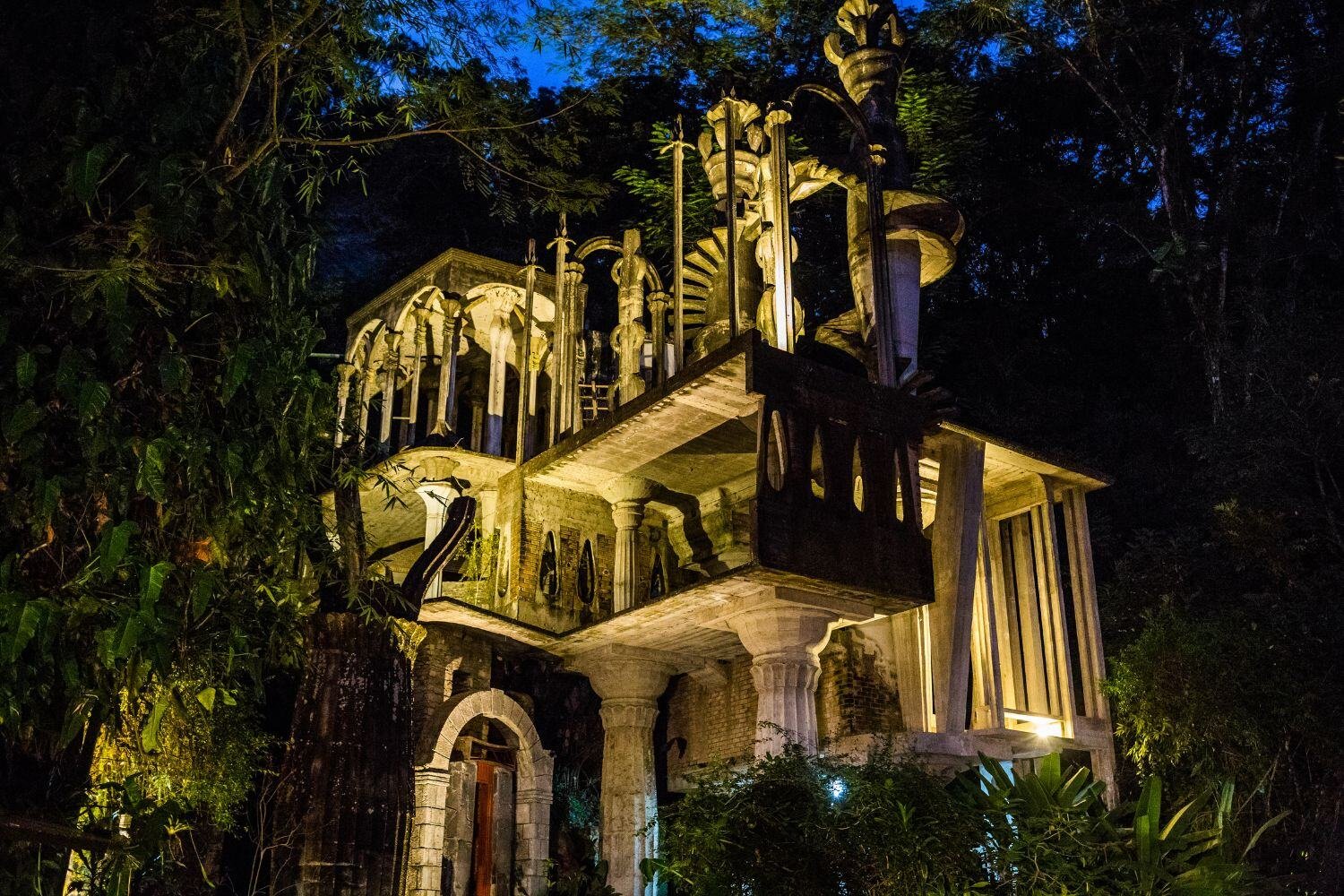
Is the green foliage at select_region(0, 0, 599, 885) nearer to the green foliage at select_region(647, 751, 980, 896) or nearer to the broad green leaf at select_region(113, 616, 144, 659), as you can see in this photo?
the broad green leaf at select_region(113, 616, 144, 659)

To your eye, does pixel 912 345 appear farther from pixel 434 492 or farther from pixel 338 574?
pixel 338 574

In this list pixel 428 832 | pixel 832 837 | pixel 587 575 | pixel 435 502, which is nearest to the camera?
pixel 832 837

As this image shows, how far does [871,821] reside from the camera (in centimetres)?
786

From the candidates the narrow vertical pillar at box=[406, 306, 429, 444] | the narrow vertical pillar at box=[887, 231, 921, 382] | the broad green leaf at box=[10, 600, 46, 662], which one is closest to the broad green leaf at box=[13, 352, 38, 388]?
the broad green leaf at box=[10, 600, 46, 662]

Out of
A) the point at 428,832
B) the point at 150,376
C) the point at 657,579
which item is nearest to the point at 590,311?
the point at 657,579

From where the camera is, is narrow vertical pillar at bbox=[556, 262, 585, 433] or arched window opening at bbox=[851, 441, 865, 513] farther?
narrow vertical pillar at bbox=[556, 262, 585, 433]

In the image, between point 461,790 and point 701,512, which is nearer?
point 461,790

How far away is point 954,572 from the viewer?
11930mm

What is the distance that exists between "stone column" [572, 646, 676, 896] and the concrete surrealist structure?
28 mm

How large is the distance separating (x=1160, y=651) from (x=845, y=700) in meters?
3.53

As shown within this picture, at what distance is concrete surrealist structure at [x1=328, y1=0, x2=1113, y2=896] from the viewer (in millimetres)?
10711

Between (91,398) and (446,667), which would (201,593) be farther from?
(446,667)

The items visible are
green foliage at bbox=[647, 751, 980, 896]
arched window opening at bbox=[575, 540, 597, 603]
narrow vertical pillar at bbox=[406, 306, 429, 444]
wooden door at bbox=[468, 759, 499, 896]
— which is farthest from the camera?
narrow vertical pillar at bbox=[406, 306, 429, 444]

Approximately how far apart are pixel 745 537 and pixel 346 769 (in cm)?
697
